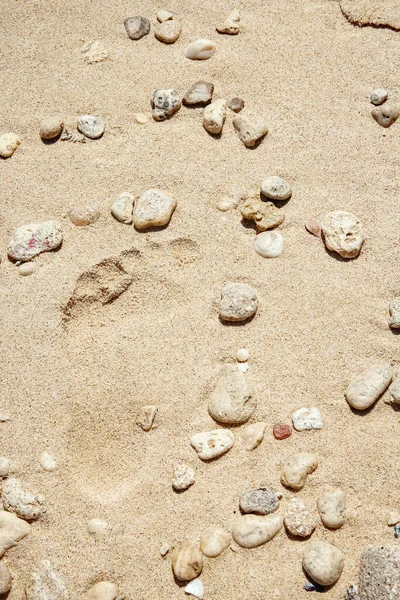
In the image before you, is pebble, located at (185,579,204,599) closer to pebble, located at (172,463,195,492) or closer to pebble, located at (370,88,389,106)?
pebble, located at (172,463,195,492)

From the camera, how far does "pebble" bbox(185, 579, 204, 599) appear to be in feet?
6.56

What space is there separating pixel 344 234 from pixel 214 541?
127cm

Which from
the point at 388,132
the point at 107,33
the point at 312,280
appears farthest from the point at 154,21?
the point at 312,280

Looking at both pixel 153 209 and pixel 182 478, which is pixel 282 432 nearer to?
pixel 182 478

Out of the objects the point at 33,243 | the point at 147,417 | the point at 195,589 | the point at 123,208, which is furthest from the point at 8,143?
the point at 195,589

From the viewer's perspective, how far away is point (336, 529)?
2.05 metres

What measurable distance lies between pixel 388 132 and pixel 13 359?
1.86 meters

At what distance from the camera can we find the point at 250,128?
2.55 m

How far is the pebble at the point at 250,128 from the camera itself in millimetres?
2549

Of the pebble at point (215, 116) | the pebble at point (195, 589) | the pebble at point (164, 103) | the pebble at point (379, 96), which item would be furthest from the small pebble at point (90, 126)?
the pebble at point (195, 589)

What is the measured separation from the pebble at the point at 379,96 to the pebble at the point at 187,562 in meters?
1.99

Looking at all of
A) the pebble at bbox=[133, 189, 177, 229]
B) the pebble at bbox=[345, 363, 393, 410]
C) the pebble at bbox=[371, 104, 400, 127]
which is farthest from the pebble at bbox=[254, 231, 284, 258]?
the pebble at bbox=[371, 104, 400, 127]

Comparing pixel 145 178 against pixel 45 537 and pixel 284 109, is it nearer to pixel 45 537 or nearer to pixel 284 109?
pixel 284 109

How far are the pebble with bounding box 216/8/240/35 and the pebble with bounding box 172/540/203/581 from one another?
225cm
